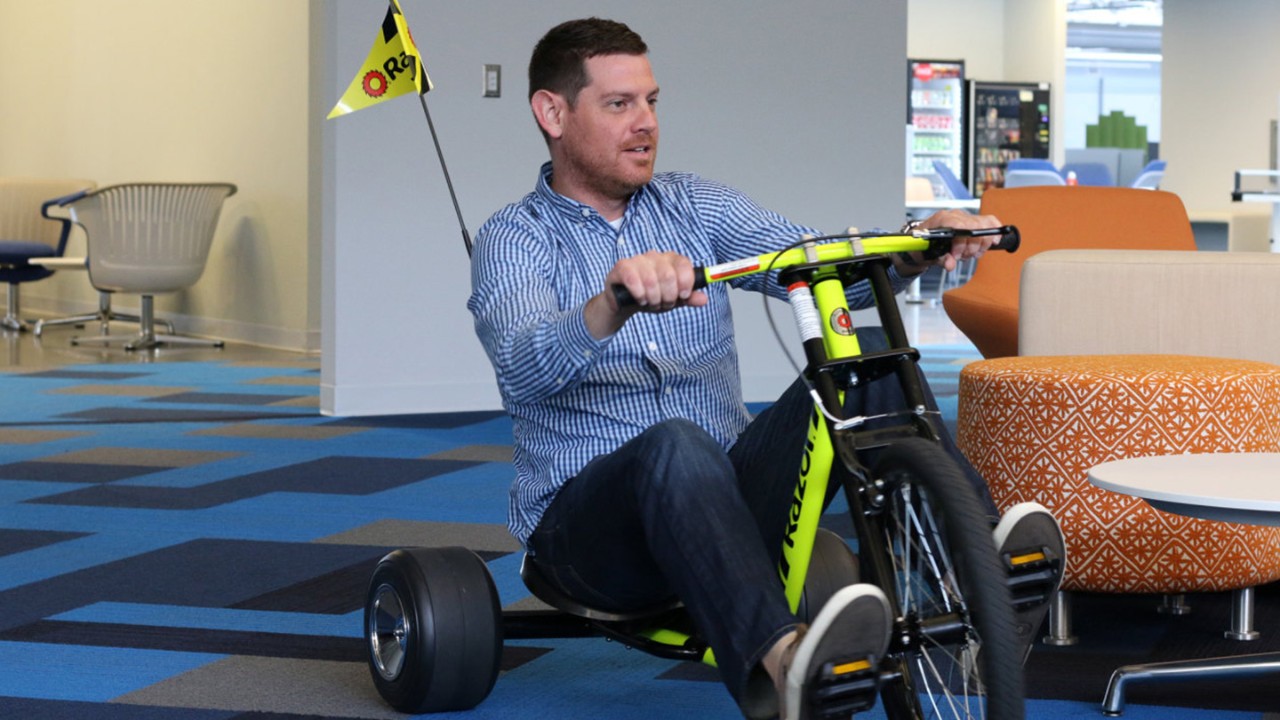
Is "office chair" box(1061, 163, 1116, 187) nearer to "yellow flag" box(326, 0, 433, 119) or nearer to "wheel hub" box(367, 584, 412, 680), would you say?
"yellow flag" box(326, 0, 433, 119)

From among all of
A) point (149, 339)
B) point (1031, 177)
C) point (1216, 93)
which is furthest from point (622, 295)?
point (1031, 177)

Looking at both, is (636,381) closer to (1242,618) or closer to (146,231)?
(1242,618)

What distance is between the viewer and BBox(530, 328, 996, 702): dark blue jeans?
1.71 meters

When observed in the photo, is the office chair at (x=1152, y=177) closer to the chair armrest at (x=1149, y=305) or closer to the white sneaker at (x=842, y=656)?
the chair armrest at (x=1149, y=305)

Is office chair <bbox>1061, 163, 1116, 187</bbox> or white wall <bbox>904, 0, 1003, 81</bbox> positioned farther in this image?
white wall <bbox>904, 0, 1003, 81</bbox>

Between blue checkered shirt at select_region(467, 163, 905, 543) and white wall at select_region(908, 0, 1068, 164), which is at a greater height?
white wall at select_region(908, 0, 1068, 164)

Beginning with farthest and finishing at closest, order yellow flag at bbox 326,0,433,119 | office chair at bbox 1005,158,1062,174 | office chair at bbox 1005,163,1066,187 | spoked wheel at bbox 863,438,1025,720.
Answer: office chair at bbox 1005,158,1062,174 < office chair at bbox 1005,163,1066,187 < yellow flag at bbox 326,0,433,119 < spoked wheel at bbox 863,438,1025,720

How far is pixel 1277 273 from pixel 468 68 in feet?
10.6

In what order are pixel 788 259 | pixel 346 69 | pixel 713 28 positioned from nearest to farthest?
1. pixel 788 259
2. pixel 346 69
3. pixel 713 28

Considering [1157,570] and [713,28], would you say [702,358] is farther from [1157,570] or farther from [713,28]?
[713,28]

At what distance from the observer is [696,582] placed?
5.70 ft

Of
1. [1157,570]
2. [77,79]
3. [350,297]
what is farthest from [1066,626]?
[77,79]

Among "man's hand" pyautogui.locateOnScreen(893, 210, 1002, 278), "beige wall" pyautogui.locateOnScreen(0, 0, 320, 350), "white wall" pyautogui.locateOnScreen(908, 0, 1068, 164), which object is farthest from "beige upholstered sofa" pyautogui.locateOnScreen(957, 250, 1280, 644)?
"white wall" pyautogui.locateOnScreen(908, 0, 1068, 164)

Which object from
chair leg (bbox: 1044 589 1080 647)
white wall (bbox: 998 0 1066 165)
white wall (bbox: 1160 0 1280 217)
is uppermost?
white wall (bbox: 998 0 1066 165)
